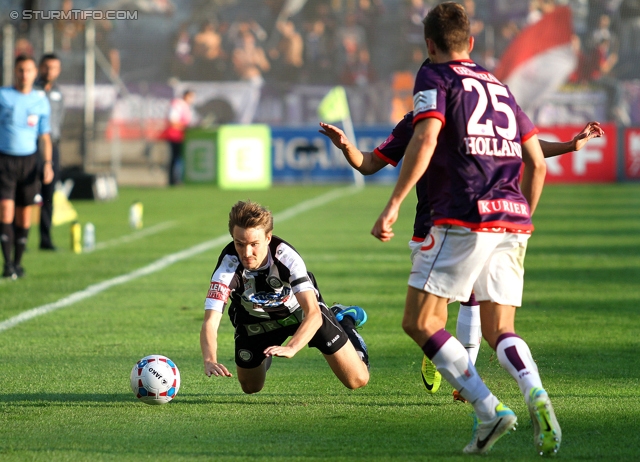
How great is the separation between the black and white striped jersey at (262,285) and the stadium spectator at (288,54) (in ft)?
92.1

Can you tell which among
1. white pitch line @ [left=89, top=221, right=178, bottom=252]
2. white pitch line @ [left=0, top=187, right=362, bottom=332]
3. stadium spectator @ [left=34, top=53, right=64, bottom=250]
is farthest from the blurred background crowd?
stadium spectator @ [left=34, top=53, right=64, bottom=250]

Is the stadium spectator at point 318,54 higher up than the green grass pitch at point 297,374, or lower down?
higher up

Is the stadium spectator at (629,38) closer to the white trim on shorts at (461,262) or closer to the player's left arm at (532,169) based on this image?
the player's left arm at (532,169)

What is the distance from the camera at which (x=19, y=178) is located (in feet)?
37.1

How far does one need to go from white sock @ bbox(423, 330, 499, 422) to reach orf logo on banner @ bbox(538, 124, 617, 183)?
79.6 ft

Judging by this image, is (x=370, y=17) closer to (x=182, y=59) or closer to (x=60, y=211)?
(x=182, y=59)

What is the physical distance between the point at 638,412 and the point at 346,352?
5.11 ft

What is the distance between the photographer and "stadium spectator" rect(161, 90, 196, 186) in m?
28.4

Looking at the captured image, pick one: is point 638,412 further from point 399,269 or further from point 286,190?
point 286,190

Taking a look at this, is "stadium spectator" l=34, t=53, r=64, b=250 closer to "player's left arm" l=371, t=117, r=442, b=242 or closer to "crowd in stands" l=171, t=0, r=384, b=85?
"player's left arm" l=371, t=117, r=442, b=242

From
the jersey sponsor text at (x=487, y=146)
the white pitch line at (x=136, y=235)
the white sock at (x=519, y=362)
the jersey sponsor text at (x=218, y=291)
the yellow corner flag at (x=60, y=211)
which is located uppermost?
the jersey sponsor text at (x=487, y=146)

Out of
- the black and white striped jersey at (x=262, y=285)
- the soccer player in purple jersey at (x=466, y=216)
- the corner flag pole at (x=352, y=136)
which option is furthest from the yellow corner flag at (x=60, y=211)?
the corner flag pole at (x=352, y=136)

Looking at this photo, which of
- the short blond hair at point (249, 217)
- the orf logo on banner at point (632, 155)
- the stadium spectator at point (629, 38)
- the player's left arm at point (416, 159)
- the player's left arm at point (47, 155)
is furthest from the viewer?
the stadium spectator at point (629, 38)

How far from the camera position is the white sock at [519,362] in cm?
468
